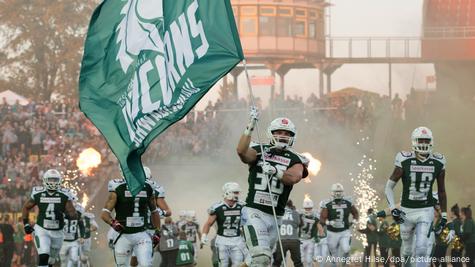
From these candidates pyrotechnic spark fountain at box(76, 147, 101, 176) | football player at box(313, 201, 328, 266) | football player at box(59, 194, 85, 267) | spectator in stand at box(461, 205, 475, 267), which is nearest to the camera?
football player at box(59, 194, 85, 267)

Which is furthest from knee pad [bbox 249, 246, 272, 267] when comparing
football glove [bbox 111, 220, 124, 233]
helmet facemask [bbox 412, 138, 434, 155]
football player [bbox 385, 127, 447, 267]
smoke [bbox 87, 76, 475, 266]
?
smoke [bbox 87, 76, 475, 266]

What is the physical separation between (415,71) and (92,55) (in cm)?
3996

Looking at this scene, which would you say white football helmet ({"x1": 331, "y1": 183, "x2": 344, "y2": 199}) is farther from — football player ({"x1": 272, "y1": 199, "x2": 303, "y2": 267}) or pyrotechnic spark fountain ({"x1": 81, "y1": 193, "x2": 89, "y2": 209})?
pyrotechnic spark fountain ({"x1": 81, "y1": 193, "x2": 89, "y2": 209})

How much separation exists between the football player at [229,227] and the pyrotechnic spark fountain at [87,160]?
52.2 ft

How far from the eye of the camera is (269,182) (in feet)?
53.1

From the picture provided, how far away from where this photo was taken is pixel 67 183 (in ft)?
132

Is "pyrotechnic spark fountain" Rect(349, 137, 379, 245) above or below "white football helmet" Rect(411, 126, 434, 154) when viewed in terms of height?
below

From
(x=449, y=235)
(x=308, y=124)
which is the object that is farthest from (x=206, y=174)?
(x=449, y=235)

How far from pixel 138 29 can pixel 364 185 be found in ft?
94.2

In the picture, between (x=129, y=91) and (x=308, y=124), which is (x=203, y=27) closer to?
(x=129, y=91)

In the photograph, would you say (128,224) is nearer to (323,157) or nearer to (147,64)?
(147,64)

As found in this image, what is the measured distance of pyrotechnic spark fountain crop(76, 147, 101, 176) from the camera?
40156 millimetres

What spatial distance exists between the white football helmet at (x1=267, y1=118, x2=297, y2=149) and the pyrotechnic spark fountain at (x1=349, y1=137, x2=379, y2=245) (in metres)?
25.3

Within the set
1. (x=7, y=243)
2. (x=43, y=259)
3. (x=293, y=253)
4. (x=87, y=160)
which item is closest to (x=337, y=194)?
(x=293, y=253)
